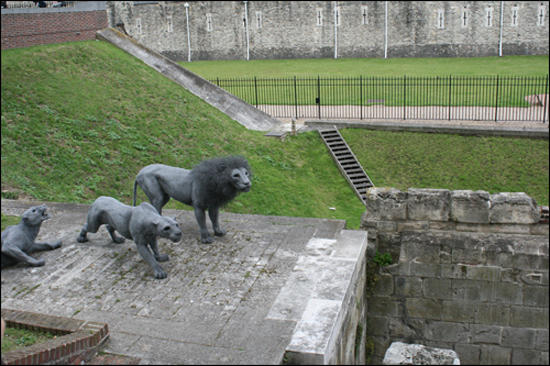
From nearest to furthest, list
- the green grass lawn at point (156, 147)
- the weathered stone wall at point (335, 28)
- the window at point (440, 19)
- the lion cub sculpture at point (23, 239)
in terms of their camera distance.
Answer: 1. the lion cub sculpture at point (23, 239)
2. the green grass lawn at point (156, 147)
3. the weathered stone wall at point (335, 28)
4. the window at point (440, 19)

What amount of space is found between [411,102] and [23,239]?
56.6 ft

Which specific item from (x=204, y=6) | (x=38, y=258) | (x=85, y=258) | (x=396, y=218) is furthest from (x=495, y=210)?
(x=204, y=6)

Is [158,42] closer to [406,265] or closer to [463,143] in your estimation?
[463,143]

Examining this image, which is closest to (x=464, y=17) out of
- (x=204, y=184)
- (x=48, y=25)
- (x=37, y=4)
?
(x=37, y=4)

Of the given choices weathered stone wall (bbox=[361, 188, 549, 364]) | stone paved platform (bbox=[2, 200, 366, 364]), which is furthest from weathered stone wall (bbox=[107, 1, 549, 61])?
stone paved platform (bbox=[2, 200, 366, 364])

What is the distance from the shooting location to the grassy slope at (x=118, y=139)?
41.4 feet

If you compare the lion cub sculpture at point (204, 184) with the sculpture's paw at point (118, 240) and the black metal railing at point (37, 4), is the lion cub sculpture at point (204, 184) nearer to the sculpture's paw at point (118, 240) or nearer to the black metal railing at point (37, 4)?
the sculpture's paw at point (118, 240)

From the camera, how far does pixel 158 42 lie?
4344cm

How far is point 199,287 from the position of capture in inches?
295

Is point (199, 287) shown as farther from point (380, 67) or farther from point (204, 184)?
point (380, 67)

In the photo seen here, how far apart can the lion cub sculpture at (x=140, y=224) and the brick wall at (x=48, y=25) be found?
10608 mm

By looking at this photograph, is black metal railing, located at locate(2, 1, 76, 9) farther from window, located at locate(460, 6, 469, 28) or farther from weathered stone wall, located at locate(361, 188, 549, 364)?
window, located at locate(460, 6, 469, 28)

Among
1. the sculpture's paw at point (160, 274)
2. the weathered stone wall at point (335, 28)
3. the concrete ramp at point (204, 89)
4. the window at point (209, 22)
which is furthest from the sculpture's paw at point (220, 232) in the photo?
the window at point (209, 22)

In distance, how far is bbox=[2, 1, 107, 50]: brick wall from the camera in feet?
55.4
